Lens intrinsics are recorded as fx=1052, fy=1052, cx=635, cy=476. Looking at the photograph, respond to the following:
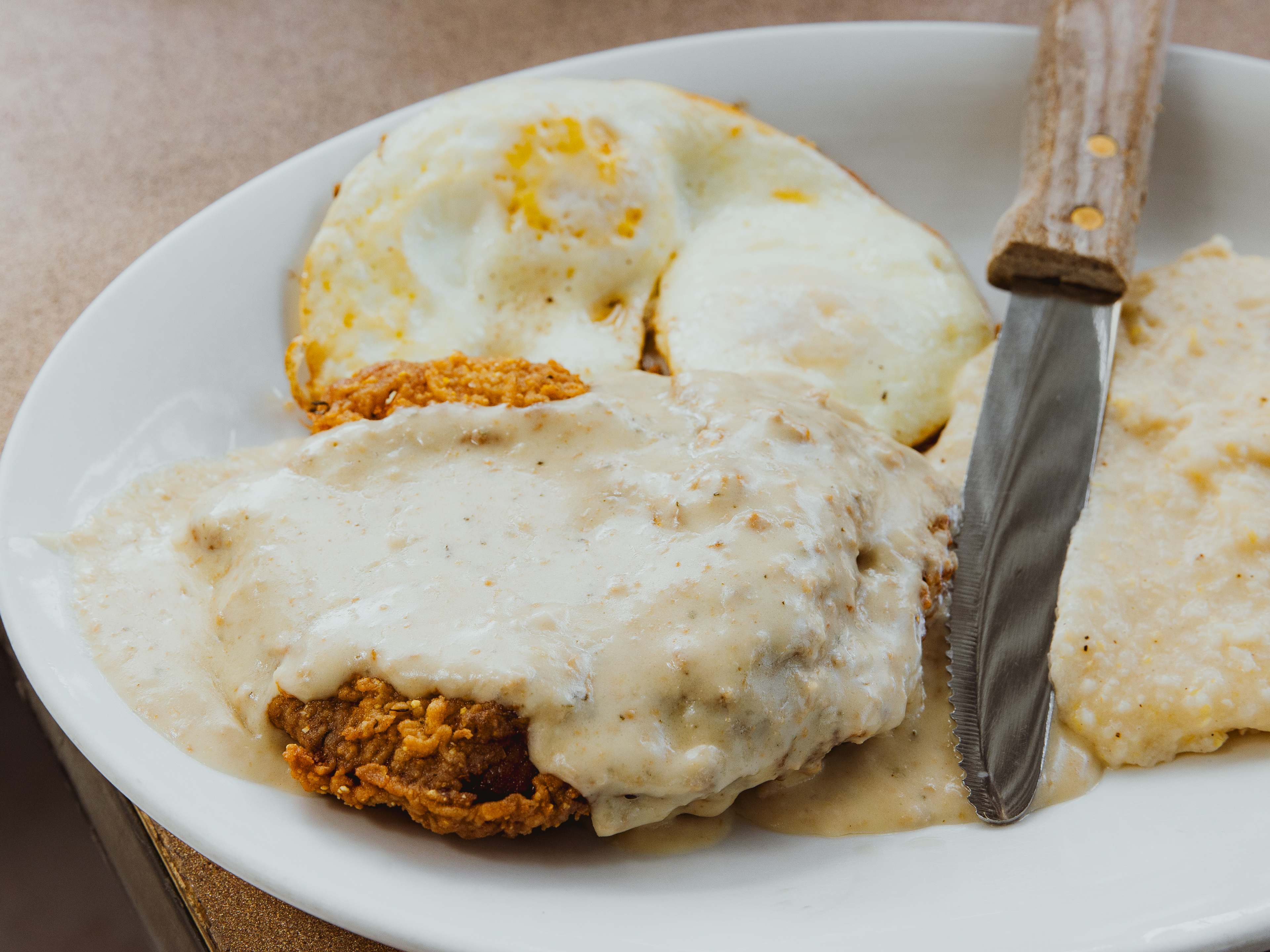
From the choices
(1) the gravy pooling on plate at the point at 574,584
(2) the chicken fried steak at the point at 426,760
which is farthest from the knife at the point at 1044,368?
(2) the chicken fried steak at the point at 426,760

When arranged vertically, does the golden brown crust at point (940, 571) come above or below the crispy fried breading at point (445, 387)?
below

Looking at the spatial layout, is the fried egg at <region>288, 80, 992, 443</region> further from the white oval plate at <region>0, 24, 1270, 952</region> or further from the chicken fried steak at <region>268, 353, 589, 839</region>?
the chicken fried steak at <region>268, 353, 589, 839</region>

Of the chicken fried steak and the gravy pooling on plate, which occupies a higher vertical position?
the gravy pooling on plate

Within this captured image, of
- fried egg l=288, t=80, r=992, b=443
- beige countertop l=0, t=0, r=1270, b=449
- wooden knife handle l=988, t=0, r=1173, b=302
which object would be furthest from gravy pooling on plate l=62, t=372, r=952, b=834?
beige countertop l=0, t=0, r=1270, b=449

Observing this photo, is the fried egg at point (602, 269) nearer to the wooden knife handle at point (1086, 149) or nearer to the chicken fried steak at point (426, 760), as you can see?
the wooden knife handle at point (1086, 149)

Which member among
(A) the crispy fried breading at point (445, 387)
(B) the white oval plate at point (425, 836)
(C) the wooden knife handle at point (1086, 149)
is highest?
(C) the wooden knife handle at point (1086, 149)

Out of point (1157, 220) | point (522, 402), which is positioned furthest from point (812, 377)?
point (1157, 220)
